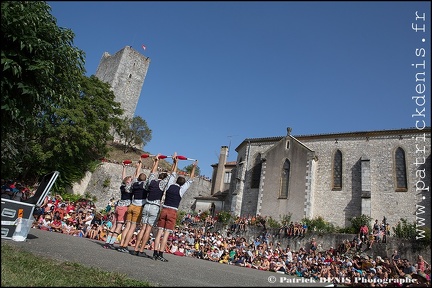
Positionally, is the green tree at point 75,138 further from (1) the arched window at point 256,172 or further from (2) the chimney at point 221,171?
(1) the arched window at point 256,172

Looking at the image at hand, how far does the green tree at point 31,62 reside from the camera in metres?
8.71

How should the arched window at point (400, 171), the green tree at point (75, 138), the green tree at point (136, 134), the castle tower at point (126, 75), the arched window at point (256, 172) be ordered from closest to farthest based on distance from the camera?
1. the arched window at point (400, 171)
2. the green tree at point (75, 138)
3. the arched window at point (256, 172)
4. the green tree at point (136, 134)
5. the castle tower at point (126, 75)

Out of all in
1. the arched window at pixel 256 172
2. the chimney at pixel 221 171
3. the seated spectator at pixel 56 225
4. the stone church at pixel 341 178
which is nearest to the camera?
the seated spectator at pixel 56 225

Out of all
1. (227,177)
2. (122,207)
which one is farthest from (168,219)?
(227,177)

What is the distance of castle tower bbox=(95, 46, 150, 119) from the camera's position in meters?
54.9

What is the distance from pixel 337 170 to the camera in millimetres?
28672

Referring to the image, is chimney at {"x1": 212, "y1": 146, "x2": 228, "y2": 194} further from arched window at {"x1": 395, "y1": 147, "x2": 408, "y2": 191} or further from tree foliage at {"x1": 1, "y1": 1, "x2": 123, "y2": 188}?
tree foliage at {"x1": 1, "y1": 1, "x2": 123, "y2": 188}

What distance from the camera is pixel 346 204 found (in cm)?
2686

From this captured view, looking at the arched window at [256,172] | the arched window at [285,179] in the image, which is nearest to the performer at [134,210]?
the arched window at [285,179]

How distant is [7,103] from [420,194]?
2682 cm

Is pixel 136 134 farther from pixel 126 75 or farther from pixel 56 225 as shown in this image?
pixel 56 225

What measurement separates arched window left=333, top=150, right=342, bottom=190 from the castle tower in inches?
1436

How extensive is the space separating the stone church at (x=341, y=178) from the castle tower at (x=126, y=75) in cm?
3032

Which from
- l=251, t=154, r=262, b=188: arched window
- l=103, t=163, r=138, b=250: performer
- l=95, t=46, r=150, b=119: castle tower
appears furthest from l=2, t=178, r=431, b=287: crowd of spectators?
l=95, t=46, r=150, b=119: castle tower
